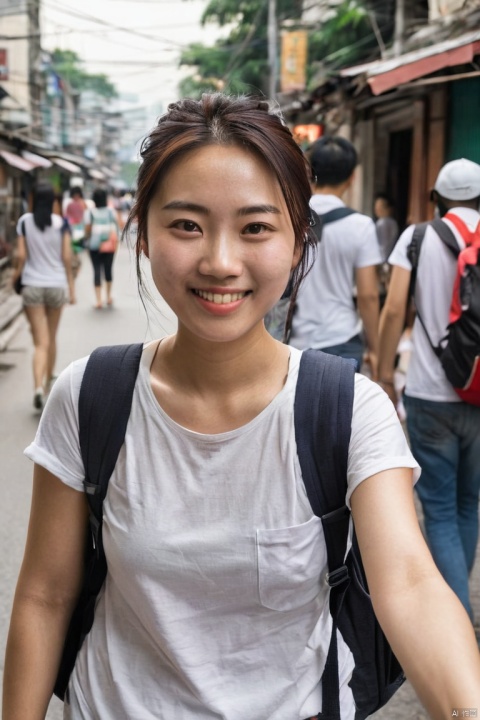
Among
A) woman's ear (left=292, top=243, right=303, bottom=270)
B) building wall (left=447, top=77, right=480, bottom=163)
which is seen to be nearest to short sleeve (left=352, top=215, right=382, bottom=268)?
woman's ear (left=292, top=243, right=303, bottom=270)

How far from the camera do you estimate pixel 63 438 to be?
5.30 ft

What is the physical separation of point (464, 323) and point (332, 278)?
107 cm

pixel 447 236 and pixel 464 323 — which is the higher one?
pixel 447 236

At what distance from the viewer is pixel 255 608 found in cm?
154

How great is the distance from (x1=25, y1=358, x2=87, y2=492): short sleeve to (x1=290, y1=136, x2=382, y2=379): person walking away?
3.05 metres

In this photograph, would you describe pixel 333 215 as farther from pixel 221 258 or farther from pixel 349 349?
pixel 221 258

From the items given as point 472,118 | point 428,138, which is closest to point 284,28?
point 428,138

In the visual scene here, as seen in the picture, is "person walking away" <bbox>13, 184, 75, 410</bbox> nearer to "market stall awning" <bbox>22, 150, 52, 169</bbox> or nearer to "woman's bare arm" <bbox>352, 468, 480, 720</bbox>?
"woman's bare arm" <bbox>352, 468, 480, 720</bbox>

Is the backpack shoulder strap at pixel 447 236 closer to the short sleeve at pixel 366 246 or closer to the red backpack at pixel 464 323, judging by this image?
the red backpack at pixel 464 323

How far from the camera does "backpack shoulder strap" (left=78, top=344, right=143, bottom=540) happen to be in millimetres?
1600

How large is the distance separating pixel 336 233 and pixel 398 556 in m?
3.39

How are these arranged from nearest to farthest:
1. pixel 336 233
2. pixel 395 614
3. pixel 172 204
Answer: pixel 395 614 → pixel 172 204 → pixel 336 233

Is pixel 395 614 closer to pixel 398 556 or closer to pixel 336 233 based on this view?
pixel 398 556

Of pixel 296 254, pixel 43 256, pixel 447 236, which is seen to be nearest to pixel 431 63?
pixel 43 256
